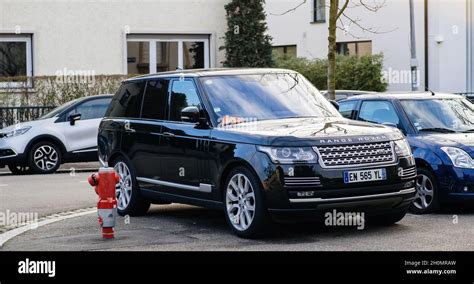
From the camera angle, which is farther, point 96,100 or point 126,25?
point 126,25

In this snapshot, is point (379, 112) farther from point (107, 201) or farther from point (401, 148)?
point (107, 201)

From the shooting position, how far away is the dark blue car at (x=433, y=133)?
1180 cm

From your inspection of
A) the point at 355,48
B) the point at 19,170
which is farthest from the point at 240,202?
the point at 355,48

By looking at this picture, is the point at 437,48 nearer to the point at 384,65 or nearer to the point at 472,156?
the point at 384,65

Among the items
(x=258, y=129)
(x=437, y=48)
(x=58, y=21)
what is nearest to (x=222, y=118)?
(x=258, y=129)

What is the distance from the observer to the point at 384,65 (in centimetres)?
4344

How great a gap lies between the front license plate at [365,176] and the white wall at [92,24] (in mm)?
18598

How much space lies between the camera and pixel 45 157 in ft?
67.3

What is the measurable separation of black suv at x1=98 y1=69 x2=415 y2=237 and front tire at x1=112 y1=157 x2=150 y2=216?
15 millimetres

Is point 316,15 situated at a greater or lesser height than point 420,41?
greater

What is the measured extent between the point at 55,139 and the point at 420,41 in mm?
24389

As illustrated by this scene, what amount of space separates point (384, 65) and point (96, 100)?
2461 centimetres

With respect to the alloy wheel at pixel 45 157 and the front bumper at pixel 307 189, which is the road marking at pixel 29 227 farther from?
the alloy wheel at pixel 45 157

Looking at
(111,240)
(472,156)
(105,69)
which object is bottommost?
(111,240)
